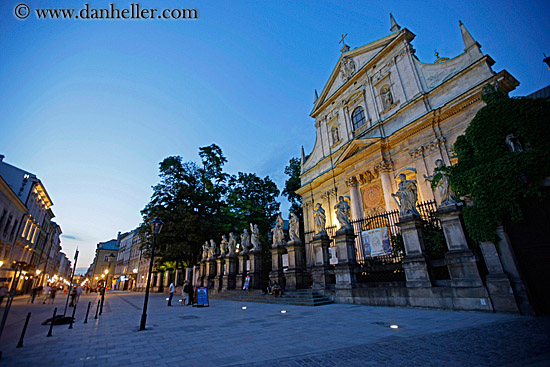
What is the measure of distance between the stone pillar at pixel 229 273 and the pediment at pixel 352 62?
18701mm

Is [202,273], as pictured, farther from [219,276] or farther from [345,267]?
[345,267]

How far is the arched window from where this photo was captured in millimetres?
22939

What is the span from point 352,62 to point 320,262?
68.9ft

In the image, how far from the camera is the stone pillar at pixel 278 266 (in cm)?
1510

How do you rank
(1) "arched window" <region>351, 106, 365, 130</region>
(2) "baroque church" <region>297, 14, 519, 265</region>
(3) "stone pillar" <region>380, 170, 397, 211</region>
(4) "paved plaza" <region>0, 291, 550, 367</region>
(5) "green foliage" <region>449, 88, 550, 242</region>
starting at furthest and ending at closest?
1. (1) "arched window" <region>351, 106, 365, 130</region>
2. (3) "stone pillar" <region>380, 170, 397, 211</region>
3. (2) "baroque church" <region>297, 14, 519, 265</region>
4. (5) "green foliage" <region>449, 88, 550, 242</region>
5. (4) "paved plaza" <region>0, 291, 550, 367</region>

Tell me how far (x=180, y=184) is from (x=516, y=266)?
85.0 feet

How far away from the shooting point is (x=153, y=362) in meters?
3.92

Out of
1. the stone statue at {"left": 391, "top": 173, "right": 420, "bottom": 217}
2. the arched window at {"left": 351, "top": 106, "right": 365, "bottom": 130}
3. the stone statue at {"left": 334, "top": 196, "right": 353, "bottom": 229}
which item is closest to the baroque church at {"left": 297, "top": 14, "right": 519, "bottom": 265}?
the arched window at {"left": 351, "top": 106, "right": 365, "bottom": 130}

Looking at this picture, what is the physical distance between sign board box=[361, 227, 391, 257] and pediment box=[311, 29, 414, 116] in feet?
54.0

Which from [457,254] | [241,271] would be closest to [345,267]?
[457,254]

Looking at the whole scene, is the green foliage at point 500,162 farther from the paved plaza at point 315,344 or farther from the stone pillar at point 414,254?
the paved plaza at point 315,344

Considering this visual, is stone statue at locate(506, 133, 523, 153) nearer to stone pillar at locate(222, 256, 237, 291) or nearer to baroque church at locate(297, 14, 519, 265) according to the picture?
baroque church at locate(297, 14, 519, 265)

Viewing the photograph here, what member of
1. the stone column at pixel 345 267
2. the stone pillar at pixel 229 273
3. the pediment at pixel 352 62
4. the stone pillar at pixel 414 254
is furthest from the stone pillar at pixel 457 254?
the pediment at pixel 352 62

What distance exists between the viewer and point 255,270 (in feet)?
56.5
